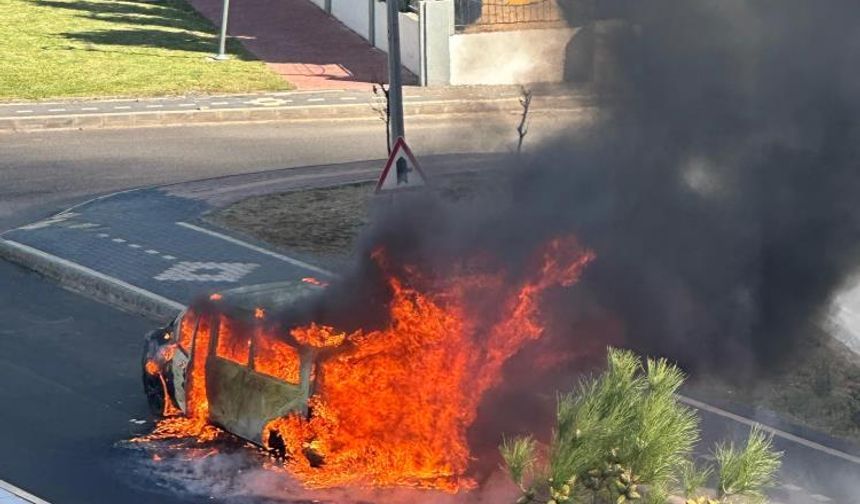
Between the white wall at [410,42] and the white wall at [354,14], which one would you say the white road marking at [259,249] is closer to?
the white wall at [410,42]

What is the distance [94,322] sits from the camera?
51.6ft

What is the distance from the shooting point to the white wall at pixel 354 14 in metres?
34.7

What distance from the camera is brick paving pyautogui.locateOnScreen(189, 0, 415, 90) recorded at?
31.4m

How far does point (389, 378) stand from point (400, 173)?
15.4 feet

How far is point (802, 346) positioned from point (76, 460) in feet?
21.3

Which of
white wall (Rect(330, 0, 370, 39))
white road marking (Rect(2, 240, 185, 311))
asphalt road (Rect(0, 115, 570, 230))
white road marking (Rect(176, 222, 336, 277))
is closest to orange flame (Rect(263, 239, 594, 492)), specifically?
white road marking (Rect(2, 240, 185, 311))

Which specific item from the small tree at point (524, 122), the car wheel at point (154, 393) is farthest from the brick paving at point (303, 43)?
the car wheel at point (154, 393)

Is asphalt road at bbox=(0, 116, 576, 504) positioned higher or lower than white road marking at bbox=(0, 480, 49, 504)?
higher

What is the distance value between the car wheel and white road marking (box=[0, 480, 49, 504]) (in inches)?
60.0

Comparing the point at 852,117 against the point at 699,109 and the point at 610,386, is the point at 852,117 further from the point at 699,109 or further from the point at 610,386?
the point at 610,386

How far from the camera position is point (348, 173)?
2247cm

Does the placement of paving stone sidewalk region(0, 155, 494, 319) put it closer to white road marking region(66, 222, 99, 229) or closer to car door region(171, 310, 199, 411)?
white road marking region(66, 222, 99, 229)

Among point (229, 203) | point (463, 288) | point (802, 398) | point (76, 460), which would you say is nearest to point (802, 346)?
point (802, 398)

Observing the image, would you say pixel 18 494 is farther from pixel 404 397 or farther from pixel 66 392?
pixel 404 397
